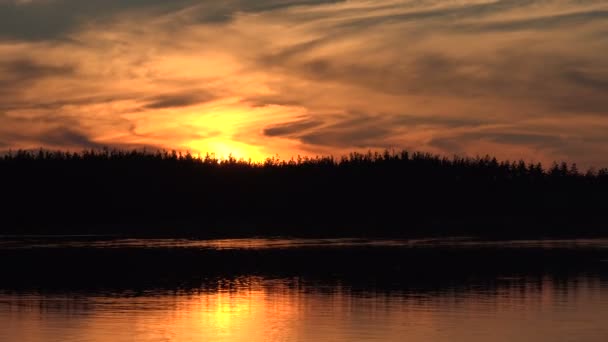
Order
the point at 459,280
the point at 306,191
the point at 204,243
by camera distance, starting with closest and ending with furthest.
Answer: the point at 459,280, the point at 204,243, the point at 306,191

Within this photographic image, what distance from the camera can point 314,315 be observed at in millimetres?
25531

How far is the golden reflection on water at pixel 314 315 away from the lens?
Result: 73.6 ft

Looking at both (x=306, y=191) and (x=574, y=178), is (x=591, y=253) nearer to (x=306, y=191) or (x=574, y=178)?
(x=306, y=191)

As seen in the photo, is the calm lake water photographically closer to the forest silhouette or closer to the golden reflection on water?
the golden reflection on water

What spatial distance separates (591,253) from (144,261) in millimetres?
17352

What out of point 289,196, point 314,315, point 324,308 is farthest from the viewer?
point 289,196

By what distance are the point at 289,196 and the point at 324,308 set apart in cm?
7042

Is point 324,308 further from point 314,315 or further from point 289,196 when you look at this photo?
point 289,196

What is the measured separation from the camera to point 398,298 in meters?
29.0

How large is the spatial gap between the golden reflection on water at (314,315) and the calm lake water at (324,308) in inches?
0.9

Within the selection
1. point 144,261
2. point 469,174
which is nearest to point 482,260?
point 144,261

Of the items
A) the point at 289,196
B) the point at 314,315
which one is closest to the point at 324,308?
the point at 314,315

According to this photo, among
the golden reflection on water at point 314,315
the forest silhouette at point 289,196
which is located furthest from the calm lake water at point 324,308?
the forest silhouette at point 289,196

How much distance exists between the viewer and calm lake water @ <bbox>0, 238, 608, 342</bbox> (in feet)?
74.2
